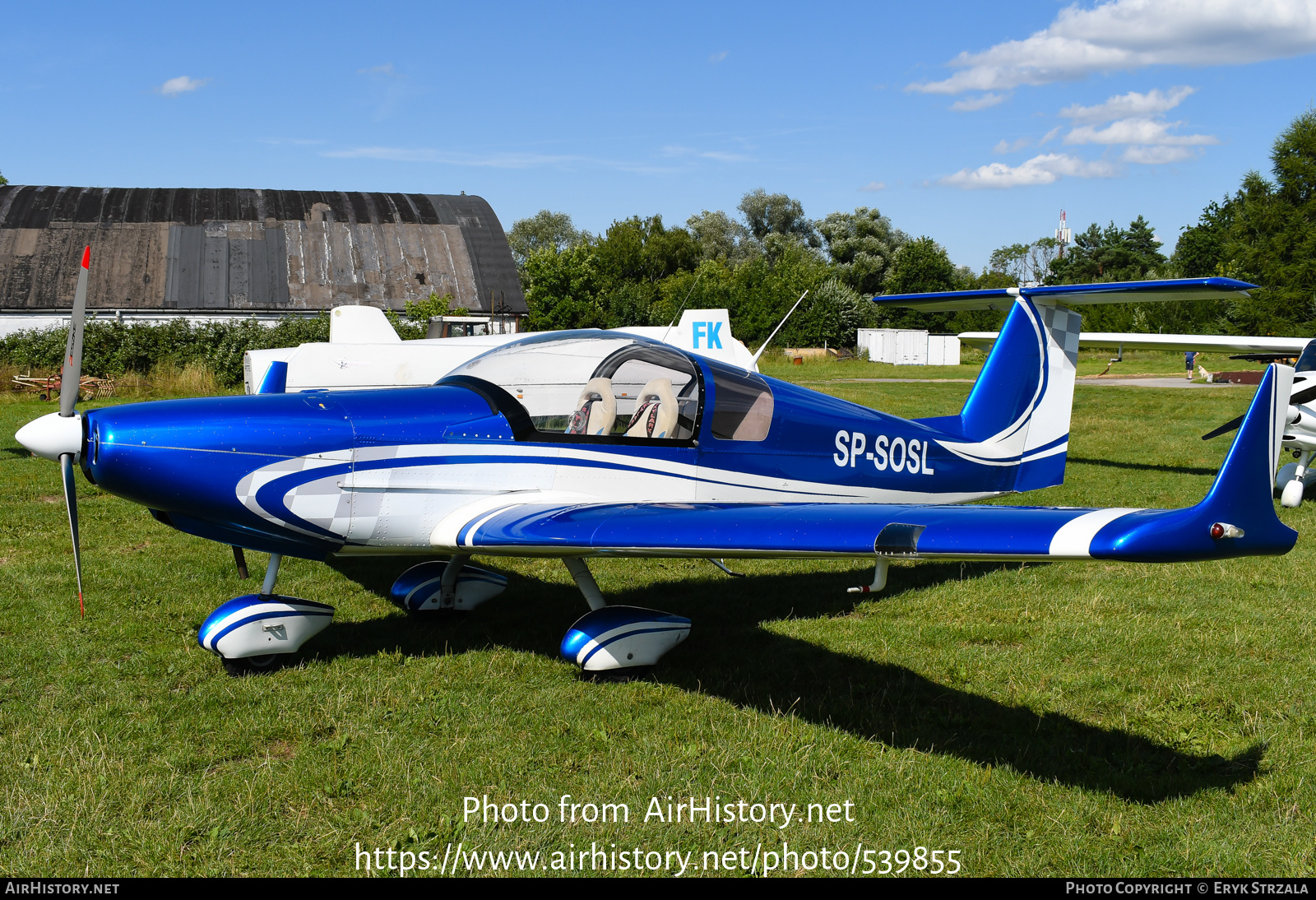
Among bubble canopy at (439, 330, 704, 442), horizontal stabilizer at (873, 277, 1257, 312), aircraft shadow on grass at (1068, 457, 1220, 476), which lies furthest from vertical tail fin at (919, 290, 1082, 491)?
aircraft shadow on grass at (1068, 457, 1220, 476)

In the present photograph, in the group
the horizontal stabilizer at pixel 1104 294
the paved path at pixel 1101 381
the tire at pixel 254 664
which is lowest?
the tire at pixel 254 664

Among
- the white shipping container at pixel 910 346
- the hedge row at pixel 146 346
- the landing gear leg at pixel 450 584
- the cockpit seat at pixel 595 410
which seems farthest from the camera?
the white shipping container at pixel 910 346

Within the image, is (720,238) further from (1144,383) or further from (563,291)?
(1144,383)

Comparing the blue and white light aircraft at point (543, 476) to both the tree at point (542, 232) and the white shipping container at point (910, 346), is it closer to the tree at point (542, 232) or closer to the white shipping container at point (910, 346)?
the white shipping container at point (910, 346)

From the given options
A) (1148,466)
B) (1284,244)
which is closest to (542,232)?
(1284,244)

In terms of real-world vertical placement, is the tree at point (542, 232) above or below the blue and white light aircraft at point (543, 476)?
above

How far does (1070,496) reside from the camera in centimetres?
1052

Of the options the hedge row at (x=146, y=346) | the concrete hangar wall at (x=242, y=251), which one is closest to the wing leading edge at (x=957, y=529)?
the hedge row at (x=146, y=346)

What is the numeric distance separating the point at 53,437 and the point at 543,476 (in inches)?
94.9

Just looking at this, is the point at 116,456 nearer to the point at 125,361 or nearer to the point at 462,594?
the point at 462,594

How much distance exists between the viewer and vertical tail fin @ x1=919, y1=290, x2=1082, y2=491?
23.5ft

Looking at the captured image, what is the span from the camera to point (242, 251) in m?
34.9

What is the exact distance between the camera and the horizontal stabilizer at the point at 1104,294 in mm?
6582

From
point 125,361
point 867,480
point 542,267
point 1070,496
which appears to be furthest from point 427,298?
point 867,480
